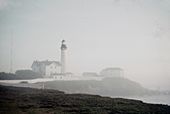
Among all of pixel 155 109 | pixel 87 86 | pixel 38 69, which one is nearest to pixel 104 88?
pixel 87 86

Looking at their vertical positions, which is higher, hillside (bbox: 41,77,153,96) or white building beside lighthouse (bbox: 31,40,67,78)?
white building beside lighthouse (bbox: 31,40,67,78)

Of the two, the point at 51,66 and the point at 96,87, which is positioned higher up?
the point at 51,66

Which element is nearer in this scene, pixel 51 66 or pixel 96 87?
pixel 96 87

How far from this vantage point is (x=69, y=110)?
22766mm

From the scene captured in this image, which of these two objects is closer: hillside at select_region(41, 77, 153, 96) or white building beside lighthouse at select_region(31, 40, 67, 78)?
hillside at select_region(41, 77, 153, 96)

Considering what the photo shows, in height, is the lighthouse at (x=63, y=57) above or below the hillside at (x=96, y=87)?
above

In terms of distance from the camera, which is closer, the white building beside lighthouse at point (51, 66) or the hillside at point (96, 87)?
the hillside at point (96, 87)

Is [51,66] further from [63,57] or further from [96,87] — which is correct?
[96,87]

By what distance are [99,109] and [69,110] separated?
121 inches

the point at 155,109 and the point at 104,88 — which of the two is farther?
the point at 104,88

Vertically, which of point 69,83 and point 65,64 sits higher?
point 65,64

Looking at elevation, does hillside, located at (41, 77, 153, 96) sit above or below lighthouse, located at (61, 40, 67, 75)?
below

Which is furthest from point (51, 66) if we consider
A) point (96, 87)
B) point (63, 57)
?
point (96, 87)

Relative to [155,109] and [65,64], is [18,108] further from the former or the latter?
[65,64]
